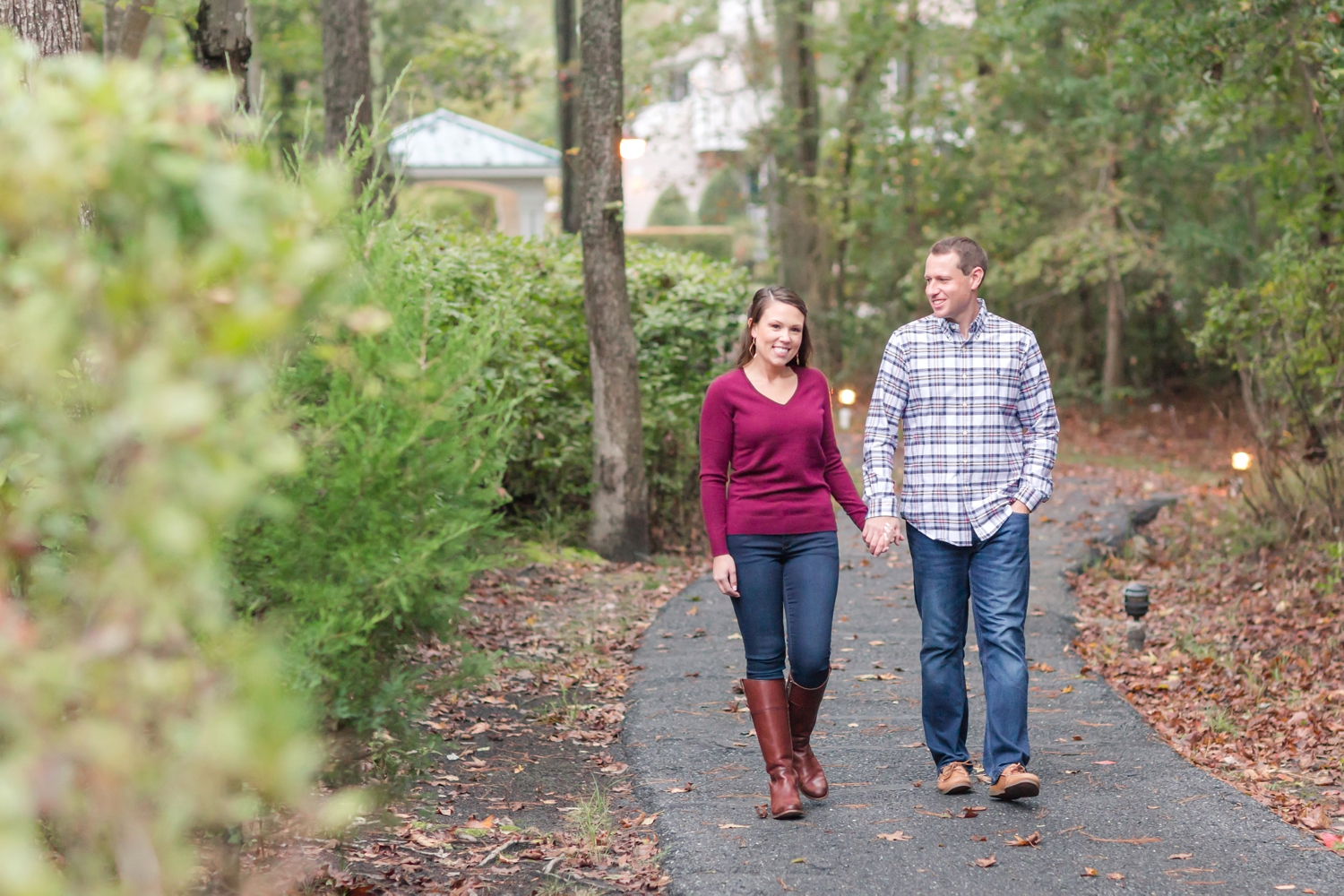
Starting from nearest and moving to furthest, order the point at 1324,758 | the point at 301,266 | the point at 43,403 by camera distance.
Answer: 1. the point at 301,266
2. the point at 43,403
3. the point at 1324,758

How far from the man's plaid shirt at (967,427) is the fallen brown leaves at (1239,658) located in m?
1.74

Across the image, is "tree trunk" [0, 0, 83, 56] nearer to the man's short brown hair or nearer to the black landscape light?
the man's short brown hair

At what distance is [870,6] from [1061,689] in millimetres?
17202

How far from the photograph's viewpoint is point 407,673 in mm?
3613

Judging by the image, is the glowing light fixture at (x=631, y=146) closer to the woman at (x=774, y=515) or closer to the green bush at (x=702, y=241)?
the woman at (x=774, y=515)

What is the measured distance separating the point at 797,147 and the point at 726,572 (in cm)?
1904

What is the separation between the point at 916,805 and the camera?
5.07 metres

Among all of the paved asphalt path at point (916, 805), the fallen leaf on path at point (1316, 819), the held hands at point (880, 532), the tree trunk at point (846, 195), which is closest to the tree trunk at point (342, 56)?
the paved asphalt path at point (916, 805)

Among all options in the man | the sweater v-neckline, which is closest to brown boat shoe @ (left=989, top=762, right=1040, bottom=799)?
the man

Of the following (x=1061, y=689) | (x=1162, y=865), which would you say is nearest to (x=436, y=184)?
(x=1061, y=689)

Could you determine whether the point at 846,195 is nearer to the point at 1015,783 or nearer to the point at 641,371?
the point at 641,371

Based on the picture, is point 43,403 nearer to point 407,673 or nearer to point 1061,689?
point 407,673

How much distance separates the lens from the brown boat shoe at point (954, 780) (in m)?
5.07

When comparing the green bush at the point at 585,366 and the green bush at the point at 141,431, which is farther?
the green bush at the point at 585,366
